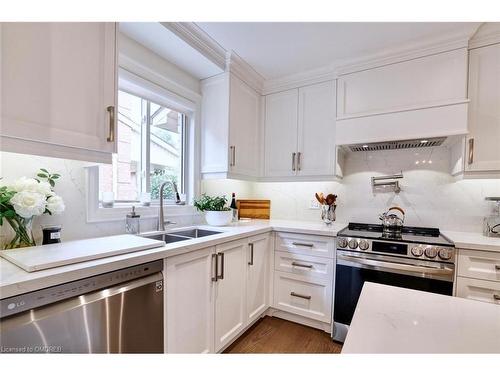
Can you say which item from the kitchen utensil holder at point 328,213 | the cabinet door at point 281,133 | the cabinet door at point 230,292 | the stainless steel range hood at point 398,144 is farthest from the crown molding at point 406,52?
the cabinet door at point 230,292

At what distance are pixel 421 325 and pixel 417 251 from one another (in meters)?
1.26

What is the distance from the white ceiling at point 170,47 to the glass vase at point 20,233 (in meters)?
1.32

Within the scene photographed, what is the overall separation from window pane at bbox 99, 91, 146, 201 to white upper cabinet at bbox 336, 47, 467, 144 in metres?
1.73

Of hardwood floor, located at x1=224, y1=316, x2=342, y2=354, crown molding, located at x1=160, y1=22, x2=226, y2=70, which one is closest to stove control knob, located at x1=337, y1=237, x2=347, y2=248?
hardwood floor, located at x1=224, y1=316, x2=342, y2=354

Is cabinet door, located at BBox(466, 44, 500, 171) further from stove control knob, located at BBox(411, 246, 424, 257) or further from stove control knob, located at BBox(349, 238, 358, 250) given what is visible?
stove control knob, located at BBox(349, 238, 358, 250)

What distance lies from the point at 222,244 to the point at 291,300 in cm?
99

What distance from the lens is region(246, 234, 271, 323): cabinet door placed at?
1878mm

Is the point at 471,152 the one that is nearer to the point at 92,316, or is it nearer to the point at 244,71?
the point at 244,71

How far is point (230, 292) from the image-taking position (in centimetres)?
166

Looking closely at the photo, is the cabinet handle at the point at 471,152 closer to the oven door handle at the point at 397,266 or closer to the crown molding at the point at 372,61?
the crown molding at the point at 372,61

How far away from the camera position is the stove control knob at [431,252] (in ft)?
5.16

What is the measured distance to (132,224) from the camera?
5.10ft

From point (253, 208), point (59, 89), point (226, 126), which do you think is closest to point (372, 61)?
point (226, 126)

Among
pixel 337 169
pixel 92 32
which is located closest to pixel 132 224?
pixel 92 32
